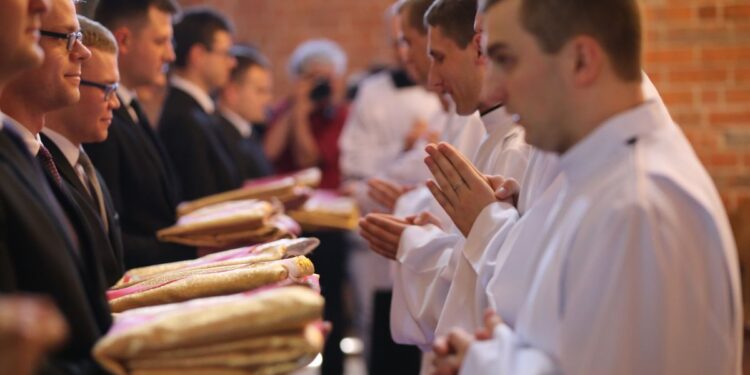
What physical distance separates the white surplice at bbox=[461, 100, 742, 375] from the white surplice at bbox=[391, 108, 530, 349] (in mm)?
1066

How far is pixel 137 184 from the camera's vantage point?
4363 mm

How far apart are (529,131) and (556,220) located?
0.63 ft

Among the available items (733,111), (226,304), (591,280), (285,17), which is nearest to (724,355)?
(591,280)

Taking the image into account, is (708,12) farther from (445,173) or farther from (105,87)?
(105,87)

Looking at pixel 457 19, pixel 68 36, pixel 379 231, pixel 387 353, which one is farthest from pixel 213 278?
pixel 387 353

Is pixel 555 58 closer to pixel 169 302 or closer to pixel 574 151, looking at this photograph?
pixel 574 151

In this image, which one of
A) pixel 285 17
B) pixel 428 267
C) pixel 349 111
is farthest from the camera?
pixel 285 17

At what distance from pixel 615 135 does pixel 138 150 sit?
2.50 m

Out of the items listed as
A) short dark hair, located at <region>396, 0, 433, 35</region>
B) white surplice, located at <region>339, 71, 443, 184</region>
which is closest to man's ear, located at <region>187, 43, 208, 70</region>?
white surplice, located at <region>339, 71, 443, 184</region>

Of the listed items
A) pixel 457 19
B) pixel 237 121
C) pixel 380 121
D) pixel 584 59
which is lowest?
pixel 380 121

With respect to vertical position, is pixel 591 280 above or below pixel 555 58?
below

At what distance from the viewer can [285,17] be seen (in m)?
10.7

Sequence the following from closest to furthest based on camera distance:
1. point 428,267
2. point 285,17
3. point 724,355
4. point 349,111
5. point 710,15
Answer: point 724,355, point 428,267, point 710,15, point 349,111, point 285,17

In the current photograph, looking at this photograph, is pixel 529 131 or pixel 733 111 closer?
pixel 529 131
